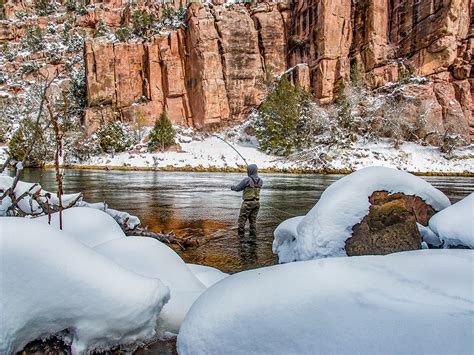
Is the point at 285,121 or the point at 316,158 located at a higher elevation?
the point at 285,121

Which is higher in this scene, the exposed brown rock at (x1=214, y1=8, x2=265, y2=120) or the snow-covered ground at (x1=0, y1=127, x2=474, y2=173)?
the exposed brown rock at (x1=214, y1=8, x2=265, y2=120)

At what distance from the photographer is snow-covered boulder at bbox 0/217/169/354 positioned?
203cm

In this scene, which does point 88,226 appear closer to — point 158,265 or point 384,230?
point 158,265

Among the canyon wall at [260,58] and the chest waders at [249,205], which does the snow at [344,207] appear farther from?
the canyon wall at [260,58]

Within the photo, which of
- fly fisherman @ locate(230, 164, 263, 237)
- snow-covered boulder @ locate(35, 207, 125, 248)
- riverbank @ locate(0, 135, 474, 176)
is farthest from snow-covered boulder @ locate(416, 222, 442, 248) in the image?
riverbank @ locate(0, 135, 474, 176)

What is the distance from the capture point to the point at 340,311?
1937 mm

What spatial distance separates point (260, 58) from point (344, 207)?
54.9 m

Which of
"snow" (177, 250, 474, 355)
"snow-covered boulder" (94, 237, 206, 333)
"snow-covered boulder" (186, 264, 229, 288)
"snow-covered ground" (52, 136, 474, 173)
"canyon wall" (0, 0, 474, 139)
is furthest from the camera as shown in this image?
"canyon wall" (0, 0, 474, 139)

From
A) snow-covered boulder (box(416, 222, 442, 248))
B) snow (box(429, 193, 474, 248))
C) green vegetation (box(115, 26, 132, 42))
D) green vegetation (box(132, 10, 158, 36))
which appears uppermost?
green vegetation (box(132, 10, 158, 36))

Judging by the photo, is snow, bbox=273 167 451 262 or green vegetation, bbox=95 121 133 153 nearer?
snow, bbox=273 167 451 262

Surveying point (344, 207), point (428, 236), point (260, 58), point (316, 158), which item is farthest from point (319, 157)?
point (344, 207)

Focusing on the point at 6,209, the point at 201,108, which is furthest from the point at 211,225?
the point at 201,108

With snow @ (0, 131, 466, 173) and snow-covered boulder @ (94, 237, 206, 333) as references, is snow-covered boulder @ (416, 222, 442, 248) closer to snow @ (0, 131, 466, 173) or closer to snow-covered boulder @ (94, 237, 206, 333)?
snow-covered boulder @ (94, 237, 206, 333)

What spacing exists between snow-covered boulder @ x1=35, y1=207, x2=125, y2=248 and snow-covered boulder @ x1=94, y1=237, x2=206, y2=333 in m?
0.68
